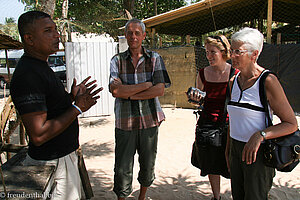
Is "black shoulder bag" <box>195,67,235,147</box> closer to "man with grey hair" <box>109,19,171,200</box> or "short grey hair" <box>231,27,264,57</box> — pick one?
"man with grey hair" <box>109,19,171,200</box>

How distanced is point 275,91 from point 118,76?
1.56m

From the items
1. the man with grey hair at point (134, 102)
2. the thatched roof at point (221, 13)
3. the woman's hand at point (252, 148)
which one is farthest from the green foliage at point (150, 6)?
the woman's hand at point (252, 148)

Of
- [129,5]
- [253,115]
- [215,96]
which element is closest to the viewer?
[253,115]

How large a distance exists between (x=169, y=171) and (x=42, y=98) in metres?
2.96

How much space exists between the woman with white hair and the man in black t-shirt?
118cm

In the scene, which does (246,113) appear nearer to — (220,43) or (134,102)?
(220,43)

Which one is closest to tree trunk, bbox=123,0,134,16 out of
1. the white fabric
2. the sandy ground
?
the sandy ground

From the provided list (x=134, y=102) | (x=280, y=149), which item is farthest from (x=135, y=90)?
(x=280, y=149)

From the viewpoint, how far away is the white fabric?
5.70 ft

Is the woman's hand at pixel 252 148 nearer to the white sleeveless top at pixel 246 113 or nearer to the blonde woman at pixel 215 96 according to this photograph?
the white sleeveless top at pixel 246 113

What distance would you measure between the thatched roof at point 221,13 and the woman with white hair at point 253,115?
637 centimetres

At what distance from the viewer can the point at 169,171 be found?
13.2ft

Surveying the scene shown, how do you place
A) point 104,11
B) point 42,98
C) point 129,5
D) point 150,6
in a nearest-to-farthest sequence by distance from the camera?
point 42,98
point 129,5
point 104,11
point 150,6

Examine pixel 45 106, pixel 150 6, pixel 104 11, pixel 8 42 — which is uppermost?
pixel 150 6
